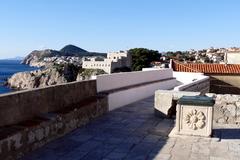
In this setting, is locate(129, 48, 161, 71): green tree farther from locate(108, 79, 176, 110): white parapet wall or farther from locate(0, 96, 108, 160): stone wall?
locate(0, 96, 108, 160): stone wall

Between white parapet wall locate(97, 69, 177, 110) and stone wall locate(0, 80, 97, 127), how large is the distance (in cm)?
146

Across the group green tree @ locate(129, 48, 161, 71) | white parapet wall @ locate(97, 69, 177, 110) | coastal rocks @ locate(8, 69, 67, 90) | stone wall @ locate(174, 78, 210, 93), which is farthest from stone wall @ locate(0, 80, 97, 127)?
coastal rocks @ locate(8, 69, 67, 90)

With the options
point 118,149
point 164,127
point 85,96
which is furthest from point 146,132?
point 85,96

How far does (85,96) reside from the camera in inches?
343

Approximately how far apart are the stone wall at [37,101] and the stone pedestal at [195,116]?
250 cm

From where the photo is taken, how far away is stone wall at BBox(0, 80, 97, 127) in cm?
553

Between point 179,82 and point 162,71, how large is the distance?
185 centimetres

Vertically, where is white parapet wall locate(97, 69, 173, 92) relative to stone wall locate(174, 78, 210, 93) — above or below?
above

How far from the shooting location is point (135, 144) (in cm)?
630

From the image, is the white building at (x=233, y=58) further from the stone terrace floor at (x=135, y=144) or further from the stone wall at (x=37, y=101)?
the stone wall at (x=37, y=101)

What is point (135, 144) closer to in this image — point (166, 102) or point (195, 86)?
point (166, 102)

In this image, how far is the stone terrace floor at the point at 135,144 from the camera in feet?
18.3

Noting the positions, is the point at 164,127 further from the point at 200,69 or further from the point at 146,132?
the point at 200,69

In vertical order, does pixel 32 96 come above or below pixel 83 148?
above
